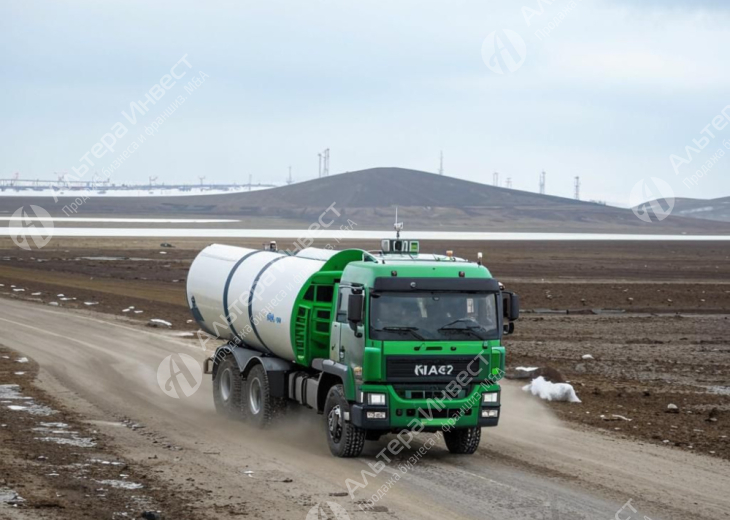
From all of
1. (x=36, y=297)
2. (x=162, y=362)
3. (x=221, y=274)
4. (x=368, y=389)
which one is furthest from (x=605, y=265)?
(x=368, y=389)

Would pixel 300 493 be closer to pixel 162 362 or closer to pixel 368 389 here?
pixel 368 389

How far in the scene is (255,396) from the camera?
18.8 metres

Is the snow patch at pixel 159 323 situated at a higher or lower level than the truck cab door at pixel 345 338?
lower

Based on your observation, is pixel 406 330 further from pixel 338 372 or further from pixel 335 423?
pixel 335 423

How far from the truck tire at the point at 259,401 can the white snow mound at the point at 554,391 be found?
647 centimetres

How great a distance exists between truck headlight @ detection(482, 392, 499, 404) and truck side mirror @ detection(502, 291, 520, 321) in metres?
1.17

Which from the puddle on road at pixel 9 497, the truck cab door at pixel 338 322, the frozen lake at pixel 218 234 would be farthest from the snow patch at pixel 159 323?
the frozen lake at pixel 218 234

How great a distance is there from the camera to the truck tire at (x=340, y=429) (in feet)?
50.4

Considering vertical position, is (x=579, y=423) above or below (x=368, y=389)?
below

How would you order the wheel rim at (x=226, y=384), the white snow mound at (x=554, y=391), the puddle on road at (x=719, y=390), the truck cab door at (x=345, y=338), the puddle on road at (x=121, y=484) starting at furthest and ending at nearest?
the puddle on road at (x=719, y=390)
the white snow mound at (x=554, y=391)
the wheel rim at (x=226, y=384)
the truck cab door at (x=345, y=338)
the puddle on road at (x=121, y=484)

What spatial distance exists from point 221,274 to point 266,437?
3.95m

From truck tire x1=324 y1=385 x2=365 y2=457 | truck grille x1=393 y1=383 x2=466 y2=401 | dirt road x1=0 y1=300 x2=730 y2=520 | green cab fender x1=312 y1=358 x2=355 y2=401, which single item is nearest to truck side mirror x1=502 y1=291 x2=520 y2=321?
truck grille x1=393 y1=383 x2=466 y2=401

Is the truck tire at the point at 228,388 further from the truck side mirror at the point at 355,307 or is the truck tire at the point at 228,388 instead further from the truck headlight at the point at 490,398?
the truck headlight at the point at 490,398

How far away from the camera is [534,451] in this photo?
1652 centimetres
